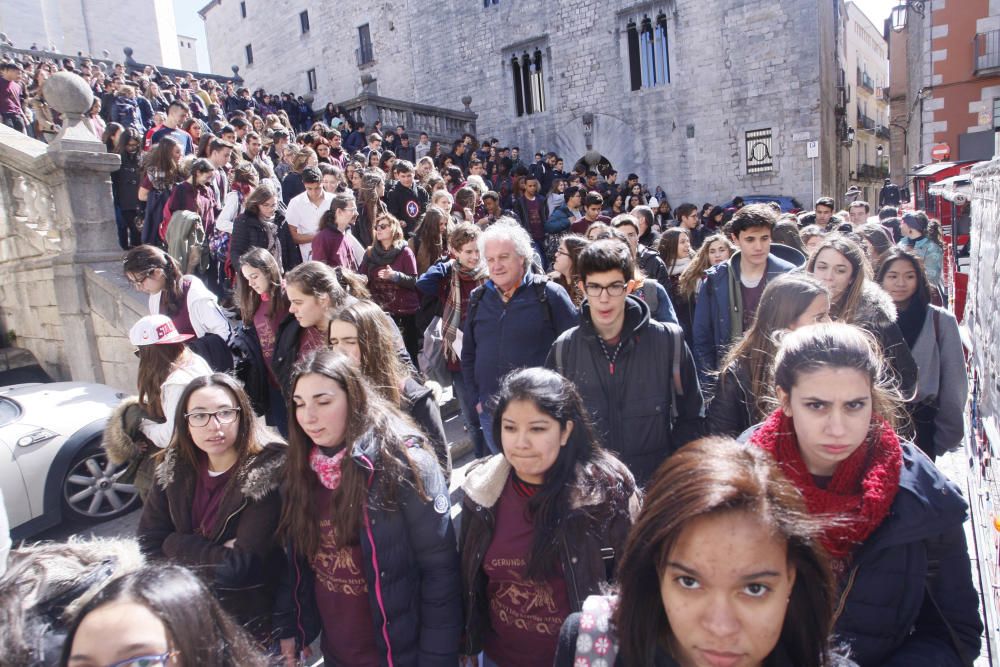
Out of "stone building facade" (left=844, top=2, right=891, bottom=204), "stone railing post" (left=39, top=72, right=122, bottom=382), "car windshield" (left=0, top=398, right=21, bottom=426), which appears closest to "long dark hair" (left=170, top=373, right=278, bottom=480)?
"car windshield" (left=0, top=398, right=21, bottom=426)

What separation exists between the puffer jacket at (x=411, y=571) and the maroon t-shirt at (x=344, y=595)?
0.34 feet

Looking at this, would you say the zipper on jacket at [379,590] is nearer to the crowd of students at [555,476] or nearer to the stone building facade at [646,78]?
the crowd of students at [555,476]

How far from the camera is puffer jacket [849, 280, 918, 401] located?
2907 millimetres

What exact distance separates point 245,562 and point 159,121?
857cm

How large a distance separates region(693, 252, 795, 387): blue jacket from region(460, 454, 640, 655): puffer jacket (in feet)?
6.40

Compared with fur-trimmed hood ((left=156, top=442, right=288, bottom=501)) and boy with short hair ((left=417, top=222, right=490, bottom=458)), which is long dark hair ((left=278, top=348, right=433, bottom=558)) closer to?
fur-trimmed hood ((left=156, top=442, right=288, bottom=501))

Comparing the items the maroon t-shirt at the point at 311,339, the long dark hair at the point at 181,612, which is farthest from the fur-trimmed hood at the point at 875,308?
the long dark hair at the point at 181,612

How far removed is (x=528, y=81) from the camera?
22.1 m

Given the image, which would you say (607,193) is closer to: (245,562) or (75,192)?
(75,192)

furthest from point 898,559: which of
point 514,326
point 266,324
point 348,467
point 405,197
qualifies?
point 405,197

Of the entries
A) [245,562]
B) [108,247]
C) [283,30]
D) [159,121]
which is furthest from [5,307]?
[283,30]

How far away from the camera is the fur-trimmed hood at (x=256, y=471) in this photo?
2.29 meters

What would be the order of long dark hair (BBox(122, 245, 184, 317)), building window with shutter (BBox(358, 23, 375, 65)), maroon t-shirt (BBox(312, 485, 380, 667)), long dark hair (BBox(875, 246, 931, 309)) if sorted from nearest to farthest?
maroon t-shirt (BBox(312, 485, 380, 667)), long dark hair (BBox(875, 246, 931, 309)), long dark hair (BBox(122, 245, 184, 317)), building window with shutter (BBox(358, 23, 375, 65))

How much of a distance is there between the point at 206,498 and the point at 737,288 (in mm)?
3149
